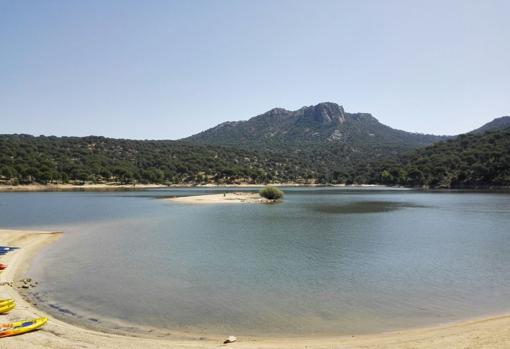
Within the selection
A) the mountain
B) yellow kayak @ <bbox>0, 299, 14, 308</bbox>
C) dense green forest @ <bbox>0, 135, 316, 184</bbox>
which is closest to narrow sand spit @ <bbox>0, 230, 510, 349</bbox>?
yellow kayak @ <bbox>0, 299, 14, 308</bbox>

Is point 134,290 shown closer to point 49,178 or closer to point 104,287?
point 104,287

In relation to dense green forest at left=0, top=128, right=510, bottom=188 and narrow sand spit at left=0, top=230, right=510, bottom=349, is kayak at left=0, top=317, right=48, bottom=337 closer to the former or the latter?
narrow sand spit at left=0, top=230, right=510, bottom=349

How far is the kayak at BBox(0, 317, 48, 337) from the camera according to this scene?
42.7 ft

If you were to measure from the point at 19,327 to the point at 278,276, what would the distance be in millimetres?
13319

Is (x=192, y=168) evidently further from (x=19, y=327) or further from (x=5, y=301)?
(x=19, y=327)

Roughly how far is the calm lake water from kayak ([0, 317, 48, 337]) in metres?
2.41

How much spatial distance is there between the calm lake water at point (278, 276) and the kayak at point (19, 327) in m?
2.41

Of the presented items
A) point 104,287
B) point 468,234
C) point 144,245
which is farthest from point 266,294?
point 468,234

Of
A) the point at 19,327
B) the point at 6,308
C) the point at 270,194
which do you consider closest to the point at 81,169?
the point at 270,194

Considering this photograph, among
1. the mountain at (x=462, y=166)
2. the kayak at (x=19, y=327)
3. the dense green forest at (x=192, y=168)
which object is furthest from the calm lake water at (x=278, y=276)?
the dense green forest at (x=192, y=168)

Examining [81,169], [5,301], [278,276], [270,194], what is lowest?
[278,276]

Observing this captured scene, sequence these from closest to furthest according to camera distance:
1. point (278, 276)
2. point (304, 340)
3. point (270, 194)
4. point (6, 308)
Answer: point (304, 340) < point (6, 308) < point (278, 276) < point (270, 194)

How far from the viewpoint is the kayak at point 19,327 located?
1302cm

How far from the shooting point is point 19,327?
13.4m
